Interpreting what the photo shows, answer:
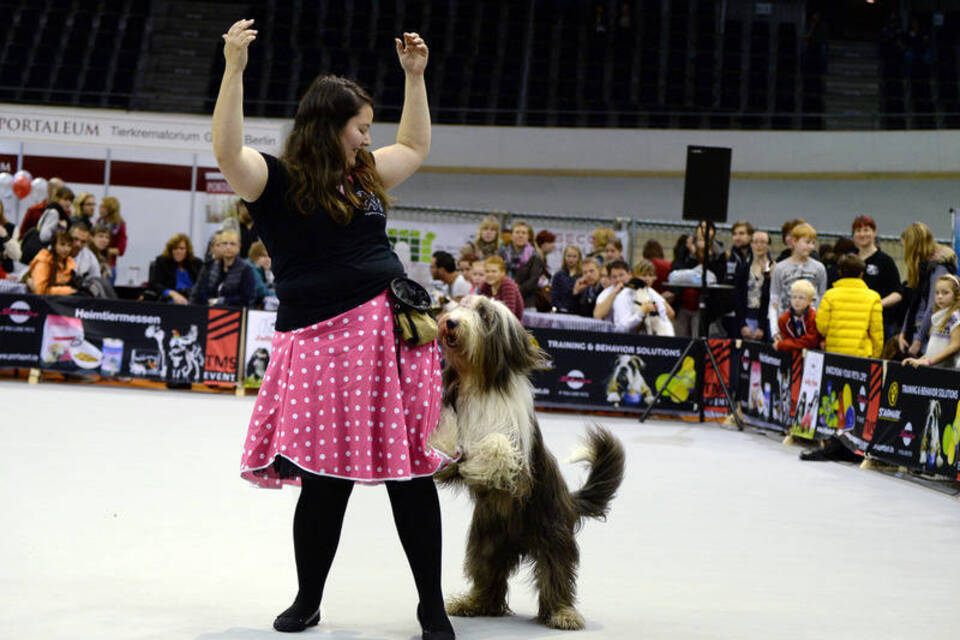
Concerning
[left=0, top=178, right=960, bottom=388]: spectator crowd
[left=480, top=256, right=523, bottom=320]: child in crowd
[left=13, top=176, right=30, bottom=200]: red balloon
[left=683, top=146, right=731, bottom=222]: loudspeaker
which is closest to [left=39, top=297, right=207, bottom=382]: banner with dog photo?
[left=0, top=178, right=960, bottom=388]: spectator crowd

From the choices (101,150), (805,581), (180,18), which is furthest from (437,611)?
(180,18)

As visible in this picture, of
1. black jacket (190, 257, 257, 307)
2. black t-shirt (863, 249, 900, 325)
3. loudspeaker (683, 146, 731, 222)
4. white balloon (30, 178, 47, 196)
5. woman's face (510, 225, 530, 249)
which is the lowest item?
black jacket (190, 257, 257, 307)

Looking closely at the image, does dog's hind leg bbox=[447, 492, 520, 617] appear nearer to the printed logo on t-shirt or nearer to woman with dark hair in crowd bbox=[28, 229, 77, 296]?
the printed logo on t-shirt

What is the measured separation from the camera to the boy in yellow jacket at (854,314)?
31.2 ft

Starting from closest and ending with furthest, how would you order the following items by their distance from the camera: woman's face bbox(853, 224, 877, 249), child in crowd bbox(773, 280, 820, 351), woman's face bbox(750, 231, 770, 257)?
child in crowd bbox(773, 280, 820, 351), woman's face bbox(853, 224, 877, 249), woman's face bbox(750, 231, 770, 257)

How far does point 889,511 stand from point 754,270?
515 centimetres

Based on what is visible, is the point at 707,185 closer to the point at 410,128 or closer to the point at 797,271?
the point at 797,271

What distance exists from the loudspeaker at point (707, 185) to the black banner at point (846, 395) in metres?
2.57

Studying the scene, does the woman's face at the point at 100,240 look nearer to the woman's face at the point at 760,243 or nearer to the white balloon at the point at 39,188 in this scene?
the white balloon at the point at 39,188

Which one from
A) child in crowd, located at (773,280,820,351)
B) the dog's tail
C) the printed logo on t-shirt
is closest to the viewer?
the printed logo on t-shirt

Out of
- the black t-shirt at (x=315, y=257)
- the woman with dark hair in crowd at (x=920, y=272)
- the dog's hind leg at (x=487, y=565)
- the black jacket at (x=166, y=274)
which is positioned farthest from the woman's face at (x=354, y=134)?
the black jacket at (x=166, y=274)

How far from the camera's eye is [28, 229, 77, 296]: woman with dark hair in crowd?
1212cm

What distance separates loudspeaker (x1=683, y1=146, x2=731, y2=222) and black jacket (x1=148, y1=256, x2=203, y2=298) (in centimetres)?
522

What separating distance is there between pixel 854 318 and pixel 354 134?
6.83 m
